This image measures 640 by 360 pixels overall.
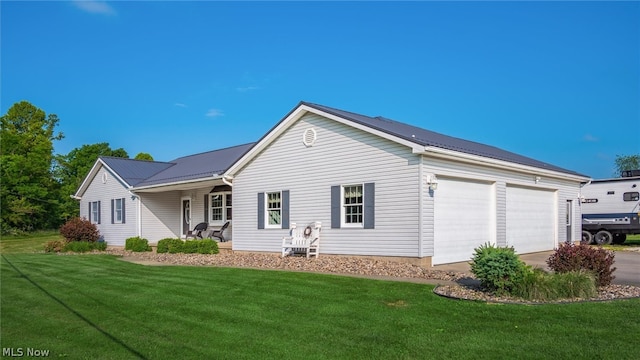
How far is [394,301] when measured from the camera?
8.36 meters

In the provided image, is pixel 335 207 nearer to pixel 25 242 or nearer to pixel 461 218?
pixel 461 218

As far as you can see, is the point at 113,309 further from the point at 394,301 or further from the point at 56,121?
the point at 56,121

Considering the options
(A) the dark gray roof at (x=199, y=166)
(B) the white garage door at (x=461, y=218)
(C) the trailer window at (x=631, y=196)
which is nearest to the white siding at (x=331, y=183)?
(B) the white garage door at (x=461, y=218)

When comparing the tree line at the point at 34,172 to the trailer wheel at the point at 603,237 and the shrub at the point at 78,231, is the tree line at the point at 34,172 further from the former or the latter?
the trailer wheel at the point at 603,237

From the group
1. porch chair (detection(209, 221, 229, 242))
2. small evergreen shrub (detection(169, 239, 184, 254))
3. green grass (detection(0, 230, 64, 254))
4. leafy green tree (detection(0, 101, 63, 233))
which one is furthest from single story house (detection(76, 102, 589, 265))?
leafy green tree (detection(0, 101, 63, 233))

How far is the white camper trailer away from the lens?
22359 mm

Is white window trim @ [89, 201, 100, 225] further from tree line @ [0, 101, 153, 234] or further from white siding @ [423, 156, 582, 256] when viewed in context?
white siding @ [423, 156, 582, 256]

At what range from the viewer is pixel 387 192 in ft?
44.8

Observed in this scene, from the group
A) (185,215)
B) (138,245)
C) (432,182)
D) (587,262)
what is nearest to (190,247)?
(138,245)

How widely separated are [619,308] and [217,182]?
15.4 m

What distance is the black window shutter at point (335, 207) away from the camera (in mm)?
14828

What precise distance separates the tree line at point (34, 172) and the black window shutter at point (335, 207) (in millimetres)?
29139

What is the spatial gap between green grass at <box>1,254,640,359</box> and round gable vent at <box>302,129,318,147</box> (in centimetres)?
617
